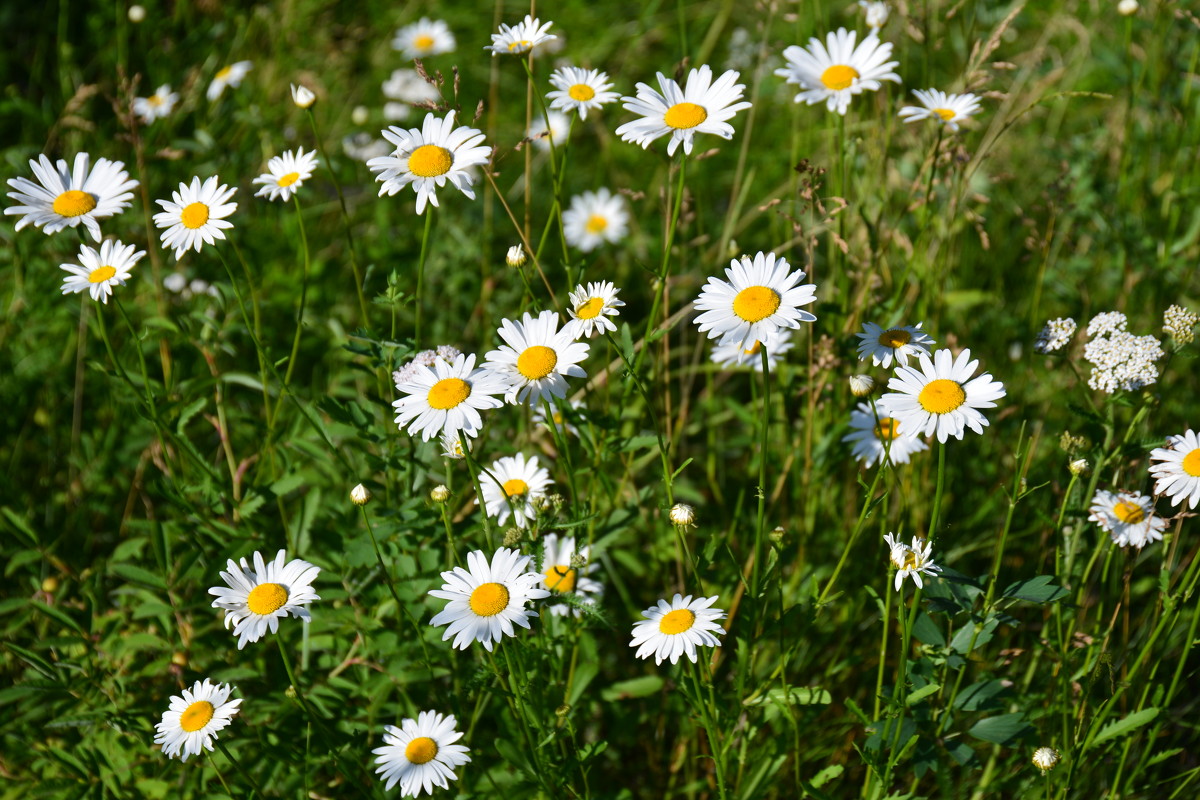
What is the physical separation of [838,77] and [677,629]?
4.52 ft

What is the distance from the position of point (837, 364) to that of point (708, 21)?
3686mm

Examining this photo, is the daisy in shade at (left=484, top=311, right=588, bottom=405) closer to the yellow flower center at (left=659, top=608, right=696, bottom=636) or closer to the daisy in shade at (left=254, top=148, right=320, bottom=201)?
the yellow flower center at (left=659, top=608, right=696, bottom=636)

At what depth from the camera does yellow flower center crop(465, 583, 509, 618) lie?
1748 mm

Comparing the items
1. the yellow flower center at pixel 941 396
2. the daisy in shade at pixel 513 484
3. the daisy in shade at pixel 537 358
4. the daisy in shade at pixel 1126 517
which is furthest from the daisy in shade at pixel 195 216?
the daisy in shade at pixel 1126 517

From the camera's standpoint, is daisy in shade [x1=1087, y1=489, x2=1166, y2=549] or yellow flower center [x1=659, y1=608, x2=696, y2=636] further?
daisy in shade [x1=1087, y1=489, x2=1166, y2=549]

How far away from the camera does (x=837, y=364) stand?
2.50m

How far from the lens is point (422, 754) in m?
1.90

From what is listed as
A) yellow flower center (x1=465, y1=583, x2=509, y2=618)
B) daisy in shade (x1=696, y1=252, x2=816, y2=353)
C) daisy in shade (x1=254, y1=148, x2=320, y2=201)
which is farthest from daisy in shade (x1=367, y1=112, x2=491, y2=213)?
yellow flower center (x1=465, y1=583, x2=509, y2=618)

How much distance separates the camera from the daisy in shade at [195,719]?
1.78 m

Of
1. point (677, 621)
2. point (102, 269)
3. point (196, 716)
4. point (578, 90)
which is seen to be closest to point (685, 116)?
point (578, 90)

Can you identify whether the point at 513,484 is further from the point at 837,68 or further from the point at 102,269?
the point at 837,68

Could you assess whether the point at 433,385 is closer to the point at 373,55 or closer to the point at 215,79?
the point at 215,79

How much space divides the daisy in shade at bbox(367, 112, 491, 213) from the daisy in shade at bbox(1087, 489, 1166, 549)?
144cm

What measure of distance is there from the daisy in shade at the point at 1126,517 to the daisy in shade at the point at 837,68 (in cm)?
103
